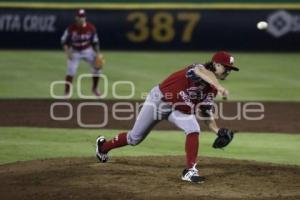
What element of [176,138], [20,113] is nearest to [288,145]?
[176,138]

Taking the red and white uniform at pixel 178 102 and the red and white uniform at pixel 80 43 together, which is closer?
the red and white uniform at pixel 178 102

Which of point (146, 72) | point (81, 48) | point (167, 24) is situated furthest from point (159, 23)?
point (81, 48)

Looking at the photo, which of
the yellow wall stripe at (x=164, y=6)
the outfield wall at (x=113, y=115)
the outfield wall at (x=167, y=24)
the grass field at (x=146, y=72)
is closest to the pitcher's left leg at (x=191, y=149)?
the outfield wall at (x=113, y=115)

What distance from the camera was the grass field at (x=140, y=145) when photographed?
10562mm

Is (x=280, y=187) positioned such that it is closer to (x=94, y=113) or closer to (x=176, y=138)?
(x=176, y=138)

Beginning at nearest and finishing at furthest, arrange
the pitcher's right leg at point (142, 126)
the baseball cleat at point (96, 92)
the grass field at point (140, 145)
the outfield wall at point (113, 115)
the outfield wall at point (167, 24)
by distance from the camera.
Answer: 1. the pitcher's right leg at point (142, 126)
2. the grass field at point (140, 145)
3. the outfield wall at point (113, 115)
4. the baseball cleat at point (96, 92)
5. the outfield wall at point (167, 24)

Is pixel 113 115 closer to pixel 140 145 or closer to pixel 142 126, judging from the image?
pixel 140 145

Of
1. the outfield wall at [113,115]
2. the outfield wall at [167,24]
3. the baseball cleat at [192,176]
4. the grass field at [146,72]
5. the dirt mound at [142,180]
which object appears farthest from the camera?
the outfield wall at [167,24]

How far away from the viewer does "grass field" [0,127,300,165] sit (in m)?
10.6

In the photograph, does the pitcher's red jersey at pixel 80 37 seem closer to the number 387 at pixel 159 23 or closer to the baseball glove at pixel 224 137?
the number 387 at pixel 159 23

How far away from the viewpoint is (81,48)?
17031mm

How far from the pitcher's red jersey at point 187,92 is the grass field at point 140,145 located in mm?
2171

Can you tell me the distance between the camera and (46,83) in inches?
742

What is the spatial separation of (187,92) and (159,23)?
54.8 ft
